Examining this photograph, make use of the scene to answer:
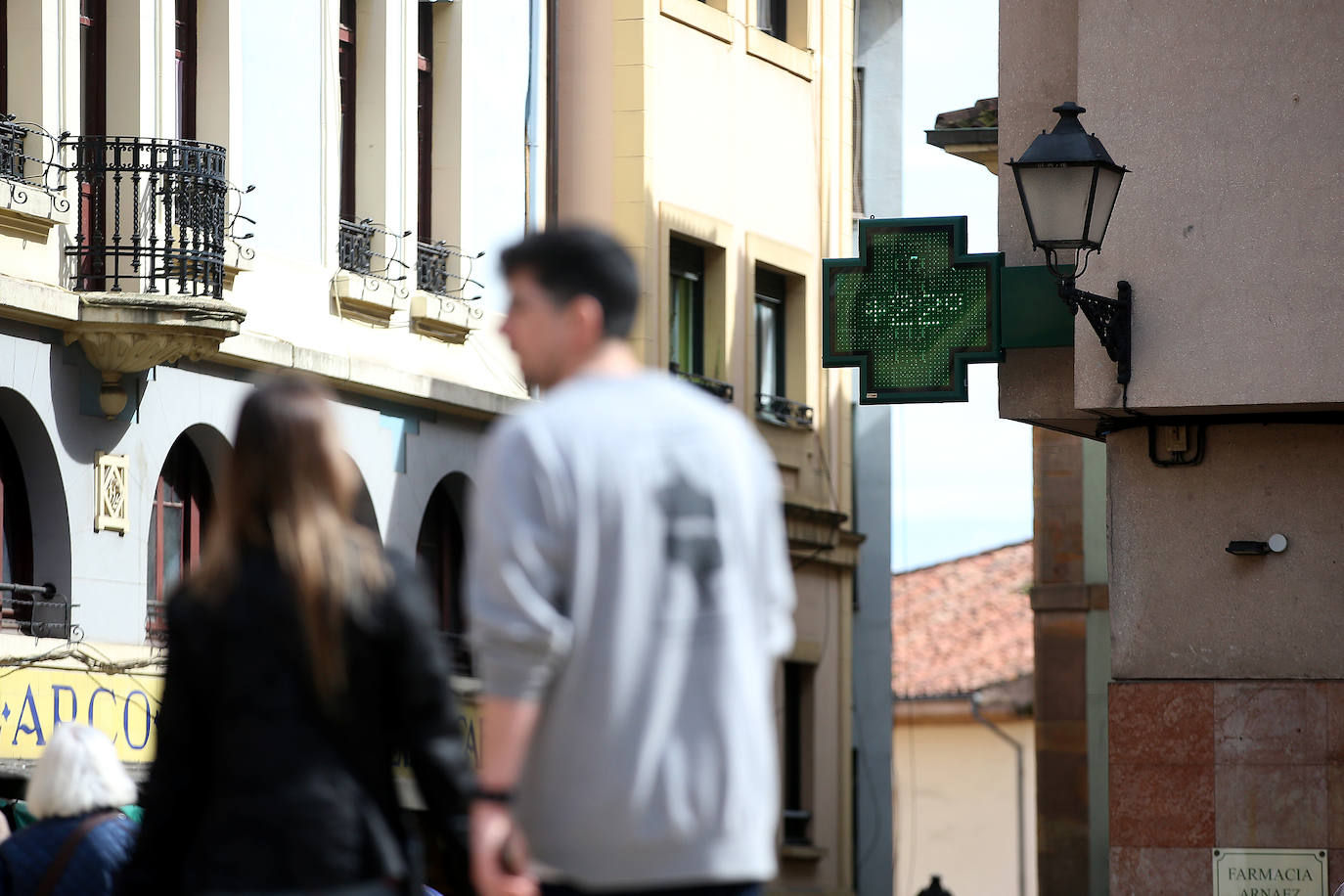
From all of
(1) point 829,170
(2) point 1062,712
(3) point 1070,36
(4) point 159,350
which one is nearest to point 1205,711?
(3) point 1070,36

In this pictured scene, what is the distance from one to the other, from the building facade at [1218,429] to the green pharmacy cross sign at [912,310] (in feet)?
2.93

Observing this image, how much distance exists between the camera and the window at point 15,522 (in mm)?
18188

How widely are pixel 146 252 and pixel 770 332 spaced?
11076mm

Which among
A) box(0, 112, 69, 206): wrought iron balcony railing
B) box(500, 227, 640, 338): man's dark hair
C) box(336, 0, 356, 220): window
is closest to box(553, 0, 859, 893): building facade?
box(336, 0, 356, 220): window

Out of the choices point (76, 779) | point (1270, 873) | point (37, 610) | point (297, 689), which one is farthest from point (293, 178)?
point (297, 689)

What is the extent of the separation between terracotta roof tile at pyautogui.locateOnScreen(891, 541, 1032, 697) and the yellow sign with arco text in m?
29.9

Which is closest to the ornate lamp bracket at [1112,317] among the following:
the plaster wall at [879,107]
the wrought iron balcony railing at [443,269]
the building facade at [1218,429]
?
the building facade at [1218,429]

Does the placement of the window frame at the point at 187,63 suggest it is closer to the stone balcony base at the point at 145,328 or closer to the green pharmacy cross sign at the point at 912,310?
the stone balcony base at the point at 145,328

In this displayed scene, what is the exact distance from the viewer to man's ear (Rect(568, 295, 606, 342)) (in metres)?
4.89

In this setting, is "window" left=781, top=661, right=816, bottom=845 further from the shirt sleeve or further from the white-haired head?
the shirt sleeve

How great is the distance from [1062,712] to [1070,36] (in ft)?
56.8

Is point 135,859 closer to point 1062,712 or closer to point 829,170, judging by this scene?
point 829,170

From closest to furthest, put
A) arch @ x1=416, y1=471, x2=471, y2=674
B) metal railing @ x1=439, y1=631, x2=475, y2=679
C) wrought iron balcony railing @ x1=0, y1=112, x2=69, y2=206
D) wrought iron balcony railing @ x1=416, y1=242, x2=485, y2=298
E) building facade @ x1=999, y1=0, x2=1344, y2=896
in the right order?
building facade @ x1=999, y1=0, x2=1344, y2=896
wrought iron balcony railing @ x1=0, y1=112, x2=69, y2=206
wrought iron balcony railing @ x1=416, y1=242, x2=485, y2=298
metal railing @ x1=439, y1=631, x2=475, y2=679
arch @ x1=416, y1=471, x2=471, y2=674

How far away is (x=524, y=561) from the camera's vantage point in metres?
4.68
